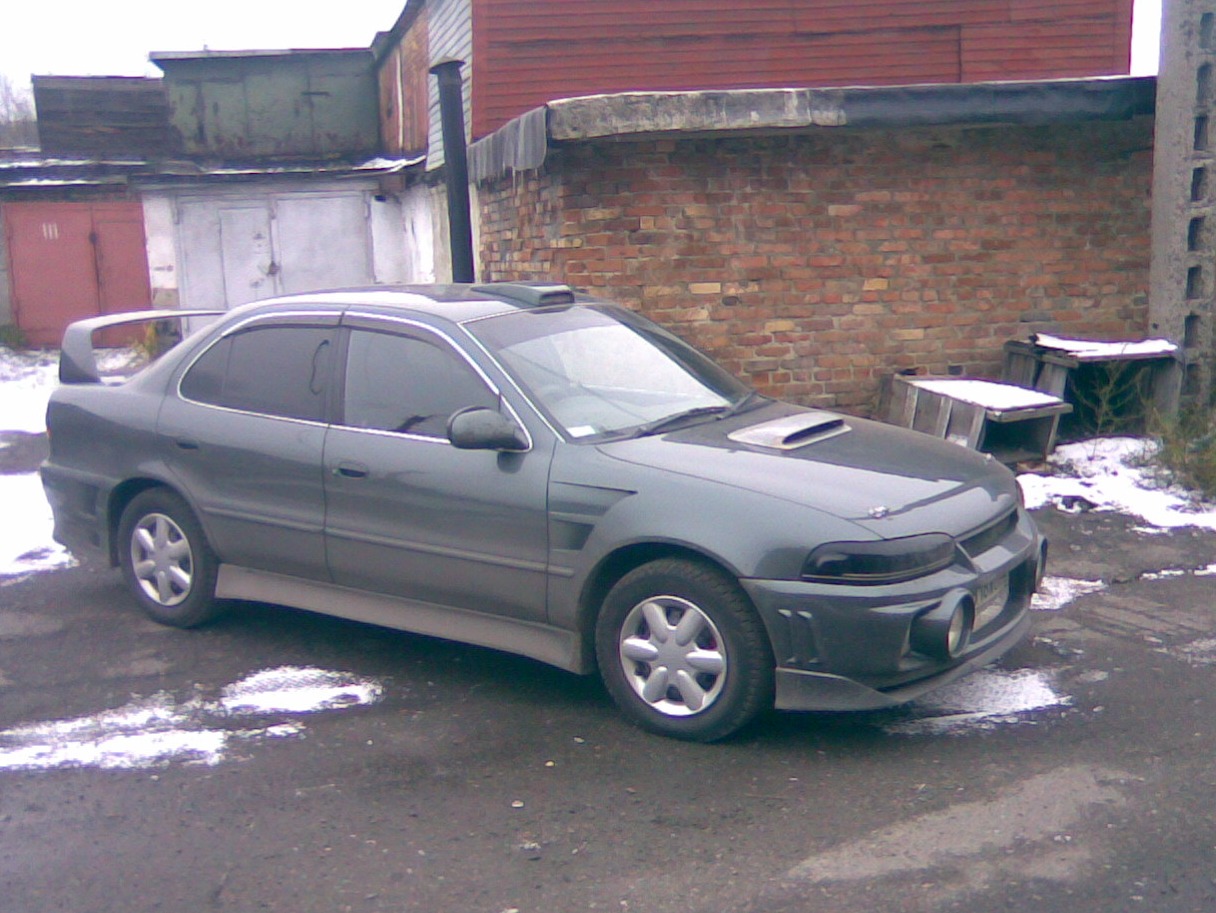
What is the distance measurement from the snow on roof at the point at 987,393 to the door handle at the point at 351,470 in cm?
450

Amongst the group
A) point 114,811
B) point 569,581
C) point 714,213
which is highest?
point 714,213

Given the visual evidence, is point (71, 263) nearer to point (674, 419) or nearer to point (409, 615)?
point (409, 615)

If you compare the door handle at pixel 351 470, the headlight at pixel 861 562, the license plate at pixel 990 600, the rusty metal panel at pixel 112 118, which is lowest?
the license plate at pixel 990 600

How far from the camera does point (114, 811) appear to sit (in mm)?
4016

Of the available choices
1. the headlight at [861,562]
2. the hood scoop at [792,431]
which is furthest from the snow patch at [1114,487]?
the headlight at [861,562]

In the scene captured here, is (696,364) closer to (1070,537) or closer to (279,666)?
(279,666)

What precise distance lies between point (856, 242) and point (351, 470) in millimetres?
5313

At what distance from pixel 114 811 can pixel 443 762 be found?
1065 millimetres

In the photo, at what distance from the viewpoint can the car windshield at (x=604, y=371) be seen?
16.0 feet

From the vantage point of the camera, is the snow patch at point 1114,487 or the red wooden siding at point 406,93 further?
the red wooden siding at point 406,93

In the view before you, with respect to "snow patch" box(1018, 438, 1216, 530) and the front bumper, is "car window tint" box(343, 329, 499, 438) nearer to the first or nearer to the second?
the front bumper

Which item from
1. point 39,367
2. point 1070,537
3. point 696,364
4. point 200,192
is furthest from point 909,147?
point 39,367

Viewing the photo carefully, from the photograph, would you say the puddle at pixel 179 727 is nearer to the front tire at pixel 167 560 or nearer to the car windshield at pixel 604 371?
the front tire at pixel 167 560

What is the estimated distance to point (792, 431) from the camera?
4.81 meters
